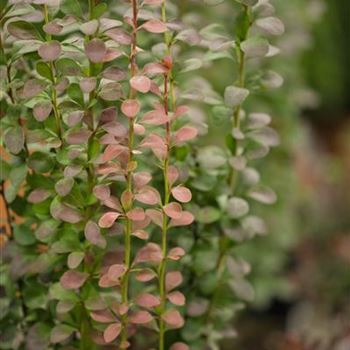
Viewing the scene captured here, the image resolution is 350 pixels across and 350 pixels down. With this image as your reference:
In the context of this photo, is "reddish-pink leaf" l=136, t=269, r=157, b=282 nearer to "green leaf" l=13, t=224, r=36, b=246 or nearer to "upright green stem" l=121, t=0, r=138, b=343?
"upright green stem" l=121, t=0, r=138, b=343

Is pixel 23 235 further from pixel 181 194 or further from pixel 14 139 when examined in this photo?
pixel 181 194

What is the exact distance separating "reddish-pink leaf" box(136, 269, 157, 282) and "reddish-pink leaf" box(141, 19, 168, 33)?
304 mm

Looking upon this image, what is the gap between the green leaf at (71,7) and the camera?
0.97 metres

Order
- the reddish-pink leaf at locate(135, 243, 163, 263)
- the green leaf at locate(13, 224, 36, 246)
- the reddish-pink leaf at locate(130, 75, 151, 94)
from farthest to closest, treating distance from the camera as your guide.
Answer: the green leaf at locate(13, 224, 36, 246), the reddish-pink leaf at locate(135, 243, 163, 263), the reddish-pink leaf at locate(130, 75, 151, 94)

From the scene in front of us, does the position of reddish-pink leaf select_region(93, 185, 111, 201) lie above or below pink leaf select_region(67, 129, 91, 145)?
below

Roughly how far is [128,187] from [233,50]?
296 mm

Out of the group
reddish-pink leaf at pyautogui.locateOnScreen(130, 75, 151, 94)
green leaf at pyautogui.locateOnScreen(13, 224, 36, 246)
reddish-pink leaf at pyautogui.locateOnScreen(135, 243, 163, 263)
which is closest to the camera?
reddish-pink leaf at pyautogui.locateOnScreen(130, 75, 151, 94)

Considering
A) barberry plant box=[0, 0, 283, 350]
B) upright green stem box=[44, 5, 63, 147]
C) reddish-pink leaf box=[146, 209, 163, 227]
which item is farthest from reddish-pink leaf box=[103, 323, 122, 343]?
upright green stem box=[44, 5, 63, 147]

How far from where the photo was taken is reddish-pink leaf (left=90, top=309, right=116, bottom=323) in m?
1.03

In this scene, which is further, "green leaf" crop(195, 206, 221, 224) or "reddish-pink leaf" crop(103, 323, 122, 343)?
"green leaf" crop(195, 206, 221, 224)

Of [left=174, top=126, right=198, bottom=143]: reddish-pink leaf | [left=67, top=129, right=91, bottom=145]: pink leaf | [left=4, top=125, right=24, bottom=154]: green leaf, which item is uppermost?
[left=67, top=129, right=91, bottom=145]: pink leaf

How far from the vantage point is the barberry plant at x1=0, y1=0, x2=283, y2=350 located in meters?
0.95

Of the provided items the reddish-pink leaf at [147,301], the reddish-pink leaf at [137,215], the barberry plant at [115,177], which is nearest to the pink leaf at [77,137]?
the barberry plant at [115,177]

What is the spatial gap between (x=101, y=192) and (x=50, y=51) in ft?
0.57
